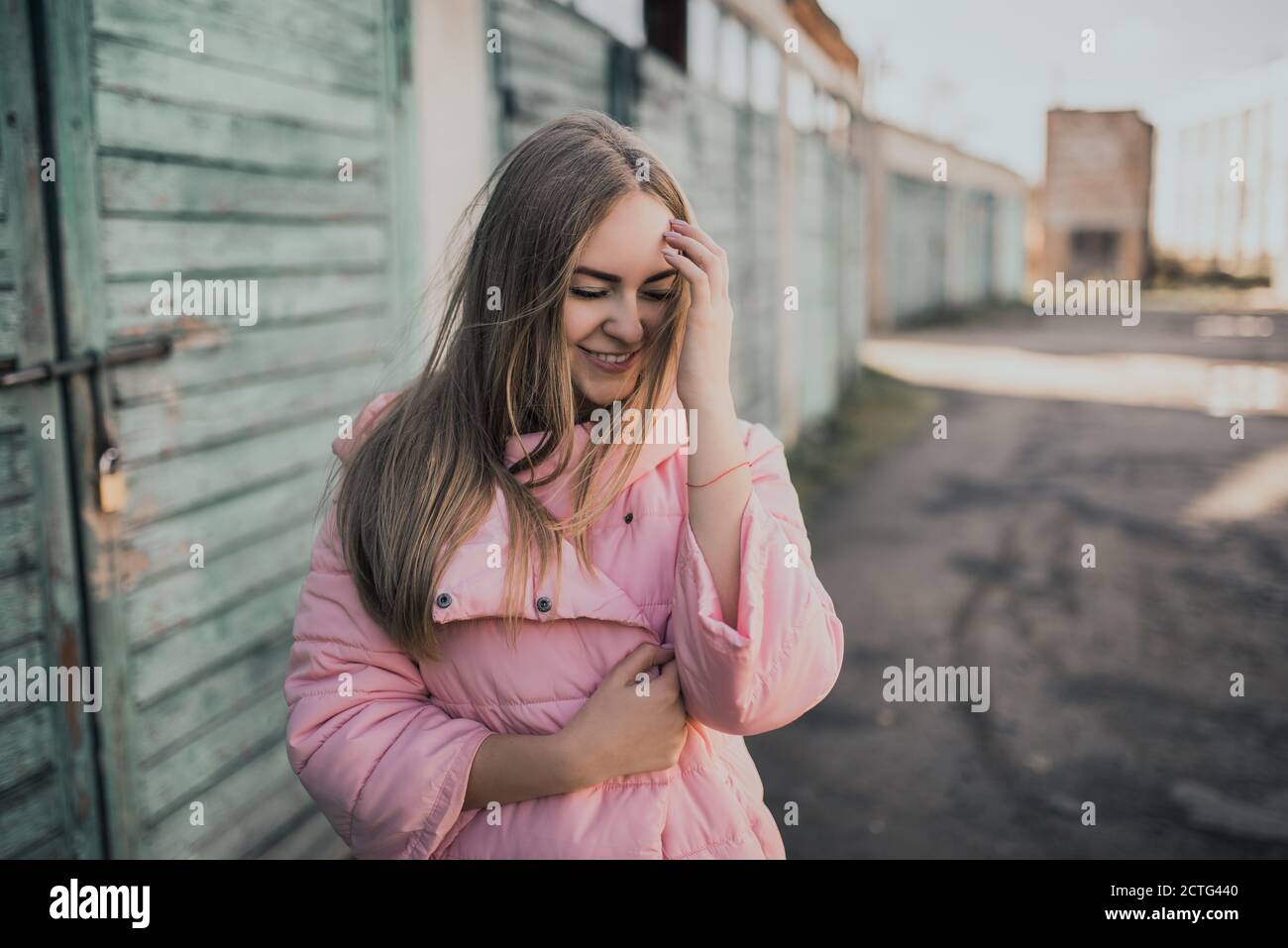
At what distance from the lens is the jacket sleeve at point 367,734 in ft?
4.78

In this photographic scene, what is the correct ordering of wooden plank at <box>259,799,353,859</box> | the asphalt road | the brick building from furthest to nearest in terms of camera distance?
the brick building
the asphalt road
wooden plank at <box>259,799,353,859</box>

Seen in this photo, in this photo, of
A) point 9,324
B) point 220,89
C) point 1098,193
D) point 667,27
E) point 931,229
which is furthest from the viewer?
point 1098,193

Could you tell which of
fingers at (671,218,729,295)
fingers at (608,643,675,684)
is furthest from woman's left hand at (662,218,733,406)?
fingers at (608,643,675,684)

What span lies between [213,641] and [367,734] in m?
1.74

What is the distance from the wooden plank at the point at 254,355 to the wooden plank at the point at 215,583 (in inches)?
19.5

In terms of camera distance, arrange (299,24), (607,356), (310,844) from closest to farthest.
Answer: (607,356)
(299,24)
(310,844)

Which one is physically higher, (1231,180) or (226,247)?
(1231,180)

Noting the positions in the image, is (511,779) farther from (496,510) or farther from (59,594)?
(59,594)

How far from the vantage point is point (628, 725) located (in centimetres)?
146

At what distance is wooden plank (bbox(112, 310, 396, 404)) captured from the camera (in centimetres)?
268

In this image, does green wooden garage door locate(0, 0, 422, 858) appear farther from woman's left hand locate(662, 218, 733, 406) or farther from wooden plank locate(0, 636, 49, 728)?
woman's left hand locate(662, 218, 733, 406)

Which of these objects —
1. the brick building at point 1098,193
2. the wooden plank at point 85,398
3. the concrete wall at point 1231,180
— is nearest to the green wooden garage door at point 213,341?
the wooden plank at point 85,398

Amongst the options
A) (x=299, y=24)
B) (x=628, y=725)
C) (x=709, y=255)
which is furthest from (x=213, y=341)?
(x=628, y=725)

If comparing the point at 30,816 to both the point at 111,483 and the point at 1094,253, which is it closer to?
the point at 111,483
